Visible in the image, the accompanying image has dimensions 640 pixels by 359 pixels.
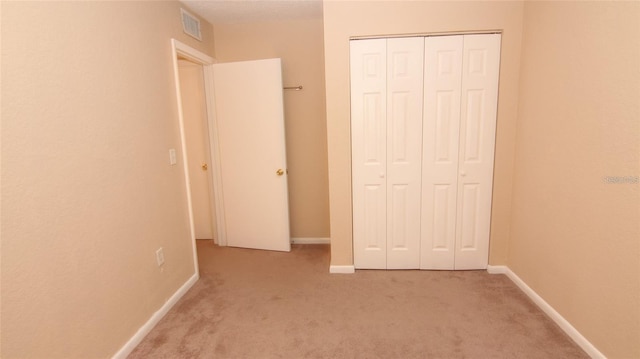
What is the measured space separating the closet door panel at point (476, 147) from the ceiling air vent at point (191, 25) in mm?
2391

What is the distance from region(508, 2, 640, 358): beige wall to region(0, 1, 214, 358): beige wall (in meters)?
2.78

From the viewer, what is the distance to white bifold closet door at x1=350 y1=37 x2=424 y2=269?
2564 millimetres

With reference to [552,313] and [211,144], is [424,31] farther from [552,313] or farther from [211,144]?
[211,144]

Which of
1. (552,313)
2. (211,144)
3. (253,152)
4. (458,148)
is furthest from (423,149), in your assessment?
(211,144)

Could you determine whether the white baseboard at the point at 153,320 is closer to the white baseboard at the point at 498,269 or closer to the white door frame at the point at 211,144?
the white door frame at the point at 211,144

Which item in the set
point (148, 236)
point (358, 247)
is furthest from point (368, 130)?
point (148, 236)

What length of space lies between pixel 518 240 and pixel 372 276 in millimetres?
1254

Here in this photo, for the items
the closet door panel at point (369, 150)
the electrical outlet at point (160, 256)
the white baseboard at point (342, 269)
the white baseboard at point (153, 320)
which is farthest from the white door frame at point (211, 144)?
the closet door panel at point (369, 150)

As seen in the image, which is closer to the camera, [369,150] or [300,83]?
[369,150]

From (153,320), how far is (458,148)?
2.72m

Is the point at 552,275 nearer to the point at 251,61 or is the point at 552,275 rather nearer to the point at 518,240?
the point at 518,240

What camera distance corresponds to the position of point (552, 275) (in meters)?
2.12

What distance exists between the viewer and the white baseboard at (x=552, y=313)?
1.79 metres

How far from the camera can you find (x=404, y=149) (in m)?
2.68
